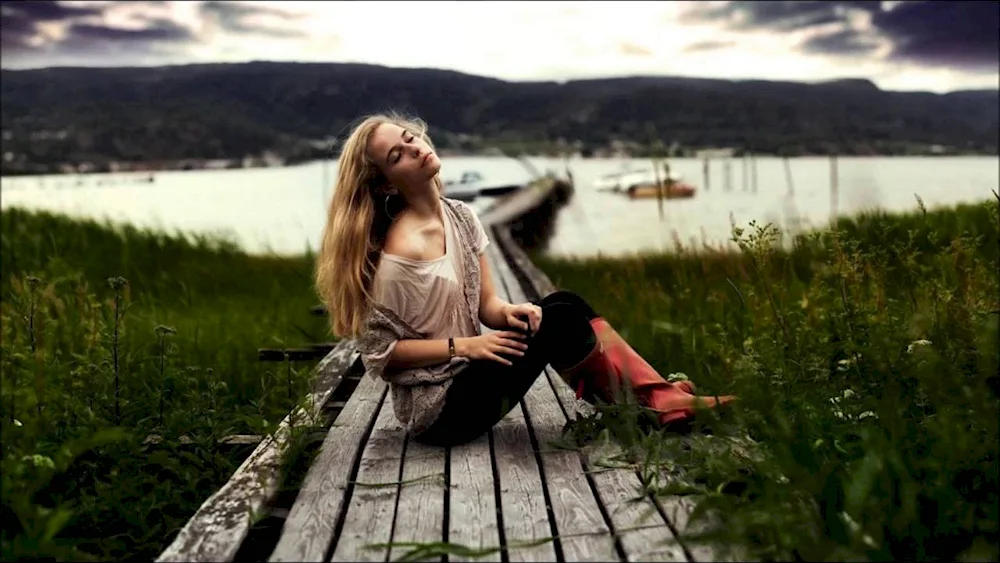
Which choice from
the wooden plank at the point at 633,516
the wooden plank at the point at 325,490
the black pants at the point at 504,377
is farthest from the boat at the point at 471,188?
the wooden plank at the point at 633,516

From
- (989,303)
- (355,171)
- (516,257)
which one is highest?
(355,171)

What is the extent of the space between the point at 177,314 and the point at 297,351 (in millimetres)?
2446

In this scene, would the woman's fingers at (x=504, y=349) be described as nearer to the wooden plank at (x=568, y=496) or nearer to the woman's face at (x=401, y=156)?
the wooden plank at (x=568, y=496)

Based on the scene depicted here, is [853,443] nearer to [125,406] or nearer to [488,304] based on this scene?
[488,304]

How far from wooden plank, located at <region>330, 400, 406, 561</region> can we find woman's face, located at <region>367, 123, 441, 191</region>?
892 mm

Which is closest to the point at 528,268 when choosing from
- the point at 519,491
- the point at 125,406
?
the point at 125,406

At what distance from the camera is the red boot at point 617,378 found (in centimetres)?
362

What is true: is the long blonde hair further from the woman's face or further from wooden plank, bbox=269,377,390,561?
wooden plank, bbox=269,377,390,561

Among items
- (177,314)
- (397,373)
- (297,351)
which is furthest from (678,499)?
(177,314)

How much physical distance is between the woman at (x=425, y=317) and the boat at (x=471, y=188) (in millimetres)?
28851

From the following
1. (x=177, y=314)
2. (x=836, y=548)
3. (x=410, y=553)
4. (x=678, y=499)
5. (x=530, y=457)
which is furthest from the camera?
(x=177, y=314)

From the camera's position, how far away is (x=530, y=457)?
3430mm

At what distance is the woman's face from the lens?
354cm

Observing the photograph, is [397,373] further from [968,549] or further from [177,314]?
[177,314]
